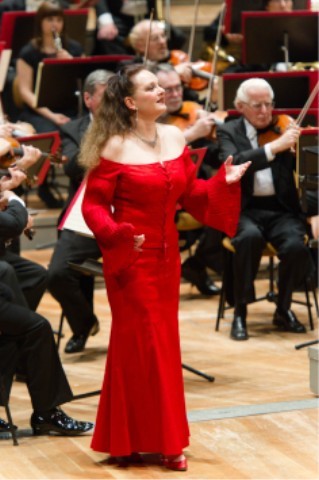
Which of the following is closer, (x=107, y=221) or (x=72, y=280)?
(x=107, y=221)

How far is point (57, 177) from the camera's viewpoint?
28.4 feet

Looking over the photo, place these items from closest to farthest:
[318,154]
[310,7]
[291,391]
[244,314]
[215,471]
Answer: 1. [215,471]
2. [291,391]
3. [318,154]
4. [244,314]
5. [310,7]

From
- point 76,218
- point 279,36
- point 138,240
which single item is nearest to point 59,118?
point 279,36

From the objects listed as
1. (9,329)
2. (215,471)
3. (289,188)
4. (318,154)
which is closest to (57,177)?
(289,188)

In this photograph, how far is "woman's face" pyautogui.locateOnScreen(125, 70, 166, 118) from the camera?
420cm

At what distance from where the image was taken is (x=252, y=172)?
5.99 m

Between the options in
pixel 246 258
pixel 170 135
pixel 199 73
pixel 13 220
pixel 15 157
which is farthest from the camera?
pixel 199 73

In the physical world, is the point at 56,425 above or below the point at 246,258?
below

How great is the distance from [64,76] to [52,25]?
99 cm

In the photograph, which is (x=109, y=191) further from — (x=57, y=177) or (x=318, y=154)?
(x=57, y=177)

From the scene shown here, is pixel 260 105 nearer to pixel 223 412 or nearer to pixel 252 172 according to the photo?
pixel 252 172

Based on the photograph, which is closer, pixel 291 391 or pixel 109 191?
pixel 109 191

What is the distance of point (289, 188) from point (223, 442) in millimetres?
2068

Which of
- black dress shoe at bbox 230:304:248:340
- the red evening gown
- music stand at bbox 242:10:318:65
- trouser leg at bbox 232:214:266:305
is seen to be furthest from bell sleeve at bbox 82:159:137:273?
music stand at bbox 242:10:318:65
